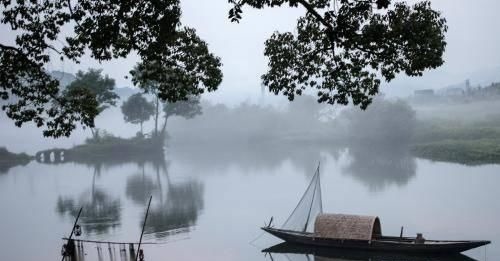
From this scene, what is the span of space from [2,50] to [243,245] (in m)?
19.4

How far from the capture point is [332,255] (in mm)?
30594

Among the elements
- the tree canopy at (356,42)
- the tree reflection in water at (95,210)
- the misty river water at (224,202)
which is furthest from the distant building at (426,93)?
the tree canopy at (356,42)

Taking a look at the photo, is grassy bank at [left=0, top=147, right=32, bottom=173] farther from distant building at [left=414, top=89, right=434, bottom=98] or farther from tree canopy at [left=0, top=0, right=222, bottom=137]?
distant building at [left=414, top=89, right=434, bottom=98]

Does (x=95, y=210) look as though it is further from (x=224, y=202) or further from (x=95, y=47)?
(x=95, y=47)

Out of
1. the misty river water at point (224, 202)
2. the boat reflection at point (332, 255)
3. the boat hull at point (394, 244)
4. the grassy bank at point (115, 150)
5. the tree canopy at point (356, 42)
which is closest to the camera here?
the tree canopy at point (356, 42)

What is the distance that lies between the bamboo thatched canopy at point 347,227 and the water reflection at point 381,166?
2078 cm

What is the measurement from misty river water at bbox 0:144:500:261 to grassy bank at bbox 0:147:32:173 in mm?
7490

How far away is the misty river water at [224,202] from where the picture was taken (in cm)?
3444

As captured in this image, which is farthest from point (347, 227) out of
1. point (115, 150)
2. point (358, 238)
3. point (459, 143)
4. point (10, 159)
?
point (10, 159)

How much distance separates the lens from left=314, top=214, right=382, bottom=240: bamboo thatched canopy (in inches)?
1191

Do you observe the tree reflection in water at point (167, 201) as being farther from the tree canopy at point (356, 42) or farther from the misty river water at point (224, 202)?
the tree canopy at point (356, 42)

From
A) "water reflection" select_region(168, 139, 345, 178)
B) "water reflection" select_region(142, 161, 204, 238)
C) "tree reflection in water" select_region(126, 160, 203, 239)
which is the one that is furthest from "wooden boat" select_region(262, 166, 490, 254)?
"water reflection" select_region(168, 139, 345, 178)

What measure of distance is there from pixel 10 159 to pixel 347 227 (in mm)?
72736

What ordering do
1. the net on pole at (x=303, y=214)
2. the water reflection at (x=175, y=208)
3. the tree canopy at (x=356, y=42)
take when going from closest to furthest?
1. the tree canopy at (x=356, y=42)
2. the net on pole at (x=303, y=214)
3. the water reflection at (x=175, y=208)
